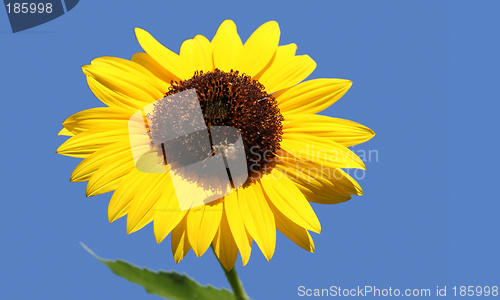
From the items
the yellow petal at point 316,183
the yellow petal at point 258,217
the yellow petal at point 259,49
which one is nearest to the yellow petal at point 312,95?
the yellow petal at point 259,49

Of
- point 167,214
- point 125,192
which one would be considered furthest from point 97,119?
point 167,214

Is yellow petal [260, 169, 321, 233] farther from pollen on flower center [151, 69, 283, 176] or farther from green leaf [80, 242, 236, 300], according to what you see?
green leaf [80, 242, 236, 300]

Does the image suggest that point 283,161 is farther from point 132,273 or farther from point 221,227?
point 132,273

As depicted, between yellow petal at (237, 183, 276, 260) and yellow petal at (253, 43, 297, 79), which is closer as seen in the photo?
yellow petal at (237, 183, 276, 260)

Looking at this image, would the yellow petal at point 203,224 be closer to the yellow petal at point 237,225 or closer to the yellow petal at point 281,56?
the yellow petal at point 237,225

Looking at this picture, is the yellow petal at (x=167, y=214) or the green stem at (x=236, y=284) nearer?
the yellow petal at (x=167, y=214)

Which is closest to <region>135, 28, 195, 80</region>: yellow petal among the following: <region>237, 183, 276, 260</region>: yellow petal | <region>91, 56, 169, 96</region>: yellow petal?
<region>91, 56, 169, 96</region>: yellow petal
